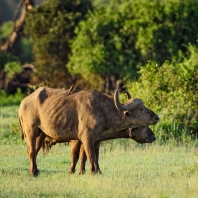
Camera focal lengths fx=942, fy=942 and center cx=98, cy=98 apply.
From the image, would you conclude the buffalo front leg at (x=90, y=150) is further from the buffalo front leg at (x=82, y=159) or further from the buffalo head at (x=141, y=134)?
the buffalo head at (x=141, y=134)

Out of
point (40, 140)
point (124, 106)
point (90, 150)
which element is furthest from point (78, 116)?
point (40, 140)

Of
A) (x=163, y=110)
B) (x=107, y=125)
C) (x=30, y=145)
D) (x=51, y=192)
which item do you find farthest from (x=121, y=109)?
(x=163, y=110)

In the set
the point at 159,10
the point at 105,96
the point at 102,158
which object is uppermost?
the point at 159,10

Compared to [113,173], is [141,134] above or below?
above

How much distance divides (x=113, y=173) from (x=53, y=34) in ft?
108

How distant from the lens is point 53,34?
4747 cm

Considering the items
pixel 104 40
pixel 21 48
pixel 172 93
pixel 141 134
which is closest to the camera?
pixel 141 134

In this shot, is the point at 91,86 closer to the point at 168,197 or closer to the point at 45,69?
the point at 45,69

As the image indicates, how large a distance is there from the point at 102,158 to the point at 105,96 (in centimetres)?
300

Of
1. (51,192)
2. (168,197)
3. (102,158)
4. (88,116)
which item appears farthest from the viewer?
(102,158)

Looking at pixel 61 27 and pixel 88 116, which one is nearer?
pixel 88 116

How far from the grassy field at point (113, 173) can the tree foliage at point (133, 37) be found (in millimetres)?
25091

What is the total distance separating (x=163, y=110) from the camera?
22266 mm

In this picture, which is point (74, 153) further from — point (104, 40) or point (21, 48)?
point (21, 48)
